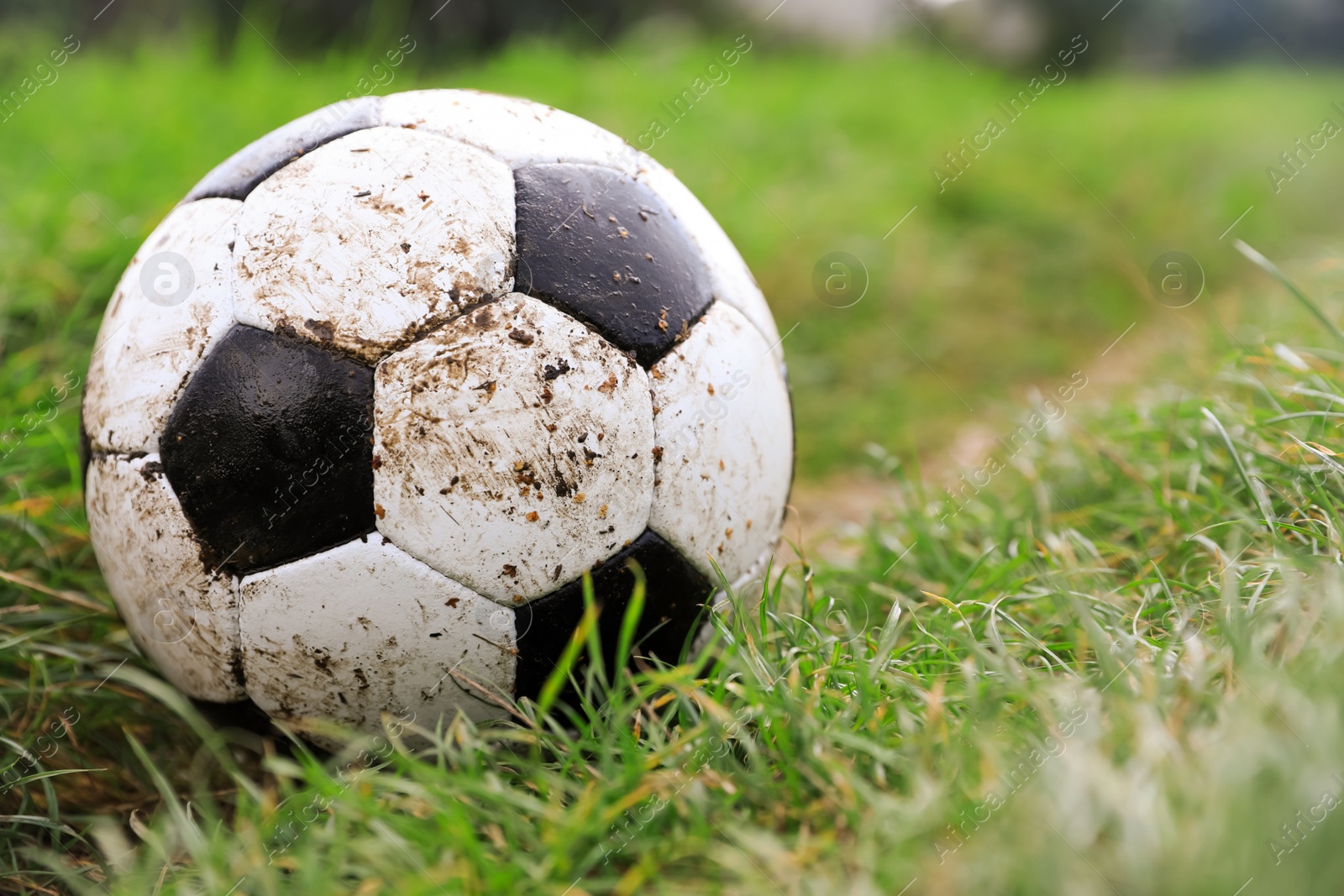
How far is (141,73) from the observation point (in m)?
5.59

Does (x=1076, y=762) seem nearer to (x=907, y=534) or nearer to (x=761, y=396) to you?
(x=761, y=396)

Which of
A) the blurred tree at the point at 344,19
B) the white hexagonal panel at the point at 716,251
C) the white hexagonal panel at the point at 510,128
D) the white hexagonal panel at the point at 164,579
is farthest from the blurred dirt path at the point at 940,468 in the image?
the blurred tree at the point at 344,19

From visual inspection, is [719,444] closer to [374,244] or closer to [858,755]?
[858,755]

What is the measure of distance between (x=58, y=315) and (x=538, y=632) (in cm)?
232

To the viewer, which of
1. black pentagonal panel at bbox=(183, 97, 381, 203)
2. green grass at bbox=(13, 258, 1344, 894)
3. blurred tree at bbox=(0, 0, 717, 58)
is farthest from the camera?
blurred tree at bbox=(0, 0, 717, 58)

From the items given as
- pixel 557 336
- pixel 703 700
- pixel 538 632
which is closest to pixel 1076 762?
pixel 703 700

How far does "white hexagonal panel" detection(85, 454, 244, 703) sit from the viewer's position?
182cm

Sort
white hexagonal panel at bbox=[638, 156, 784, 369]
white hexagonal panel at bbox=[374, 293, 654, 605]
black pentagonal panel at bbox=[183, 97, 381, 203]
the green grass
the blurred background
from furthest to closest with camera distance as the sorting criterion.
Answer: the blurred background → white hexagonal panel at bbox=[638, 156, 784, 369] → black pentagonal panel at bbox=[183, 97, 381, 203] → white hexagonal panel at bbox=[374, 293, 654, 605] → the green grass

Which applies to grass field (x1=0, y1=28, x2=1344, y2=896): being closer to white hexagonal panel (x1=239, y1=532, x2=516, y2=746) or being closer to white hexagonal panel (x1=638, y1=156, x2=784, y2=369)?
white hexagonal panel (x1=239, y1=532, x2=516, y2=746)

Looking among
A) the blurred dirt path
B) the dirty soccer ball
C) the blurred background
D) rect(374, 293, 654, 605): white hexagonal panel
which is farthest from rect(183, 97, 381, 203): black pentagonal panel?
the blurred dirt path

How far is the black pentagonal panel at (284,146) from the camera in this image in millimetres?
1953

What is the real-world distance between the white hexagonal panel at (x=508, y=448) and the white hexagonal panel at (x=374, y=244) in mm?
65

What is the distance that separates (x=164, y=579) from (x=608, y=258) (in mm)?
1024

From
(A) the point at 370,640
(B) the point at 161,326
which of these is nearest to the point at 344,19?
(B) the point at 161,326
